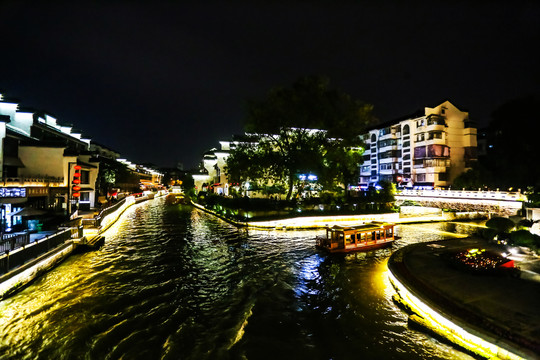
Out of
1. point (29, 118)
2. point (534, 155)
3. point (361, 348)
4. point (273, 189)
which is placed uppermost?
point (29, 118)

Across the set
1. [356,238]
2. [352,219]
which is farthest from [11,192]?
[352,219]

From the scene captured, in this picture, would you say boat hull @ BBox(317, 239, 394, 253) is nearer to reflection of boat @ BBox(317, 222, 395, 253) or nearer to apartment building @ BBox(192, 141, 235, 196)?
reflection of boat @ BBox(317, 222, 395, 253)

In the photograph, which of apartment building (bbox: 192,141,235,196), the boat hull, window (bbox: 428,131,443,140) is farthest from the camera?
apartment building (bbox: 192,141,235,196)

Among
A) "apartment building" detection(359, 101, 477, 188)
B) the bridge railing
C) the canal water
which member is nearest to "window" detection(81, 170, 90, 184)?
the canal water

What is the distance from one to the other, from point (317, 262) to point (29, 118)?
36.4 meters

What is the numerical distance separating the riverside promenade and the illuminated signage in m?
28.4

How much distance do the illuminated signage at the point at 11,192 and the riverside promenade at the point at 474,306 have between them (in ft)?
93.3

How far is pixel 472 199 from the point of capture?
40344mm

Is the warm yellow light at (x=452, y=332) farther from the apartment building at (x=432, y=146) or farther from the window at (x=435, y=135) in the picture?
the window at (x=435, y=135)

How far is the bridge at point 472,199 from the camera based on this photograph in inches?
1410

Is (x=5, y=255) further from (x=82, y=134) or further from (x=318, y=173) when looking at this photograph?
(x=82, y=134)

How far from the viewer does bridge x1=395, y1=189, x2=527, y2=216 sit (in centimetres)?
3581

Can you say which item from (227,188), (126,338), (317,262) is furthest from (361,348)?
(227,188)

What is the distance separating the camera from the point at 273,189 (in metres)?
42.1
